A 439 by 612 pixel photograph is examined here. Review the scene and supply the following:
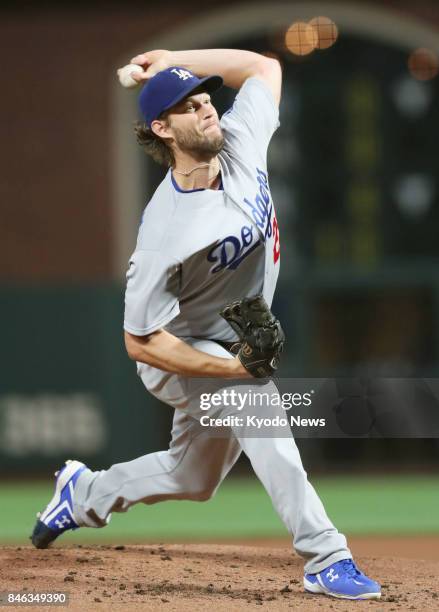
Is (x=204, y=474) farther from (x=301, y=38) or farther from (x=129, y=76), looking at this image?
(x=301, y=38)

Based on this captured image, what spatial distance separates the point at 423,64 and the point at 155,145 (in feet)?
23.5

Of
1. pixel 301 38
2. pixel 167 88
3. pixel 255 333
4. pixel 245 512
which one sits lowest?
pixel 245 512

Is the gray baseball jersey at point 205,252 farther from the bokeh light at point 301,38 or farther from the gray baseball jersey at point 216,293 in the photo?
the bokeh light at point 301,38

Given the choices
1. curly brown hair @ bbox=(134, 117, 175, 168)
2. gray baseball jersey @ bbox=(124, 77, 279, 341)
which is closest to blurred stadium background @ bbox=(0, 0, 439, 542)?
gray baseball jersey @ bbox=(124, 77, 279, 341)

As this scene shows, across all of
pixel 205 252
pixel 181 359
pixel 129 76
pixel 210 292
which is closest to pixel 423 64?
pixel 129 76

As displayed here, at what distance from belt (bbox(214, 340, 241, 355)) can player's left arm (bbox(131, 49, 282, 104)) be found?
1031mm

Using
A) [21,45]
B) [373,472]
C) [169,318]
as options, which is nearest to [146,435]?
[373,472]

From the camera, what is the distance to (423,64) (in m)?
11.1

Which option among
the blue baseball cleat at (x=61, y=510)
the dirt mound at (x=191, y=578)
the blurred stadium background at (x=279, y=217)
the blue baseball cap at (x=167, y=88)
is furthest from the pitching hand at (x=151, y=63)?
the blurred stadium background at (x=279, y=217)

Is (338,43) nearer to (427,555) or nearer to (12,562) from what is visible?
(427,555)

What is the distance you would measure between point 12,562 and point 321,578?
1324 mm

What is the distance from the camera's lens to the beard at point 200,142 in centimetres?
→ 430

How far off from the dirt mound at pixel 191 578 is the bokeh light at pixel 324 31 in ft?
21.5

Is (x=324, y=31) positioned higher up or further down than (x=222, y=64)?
further down
